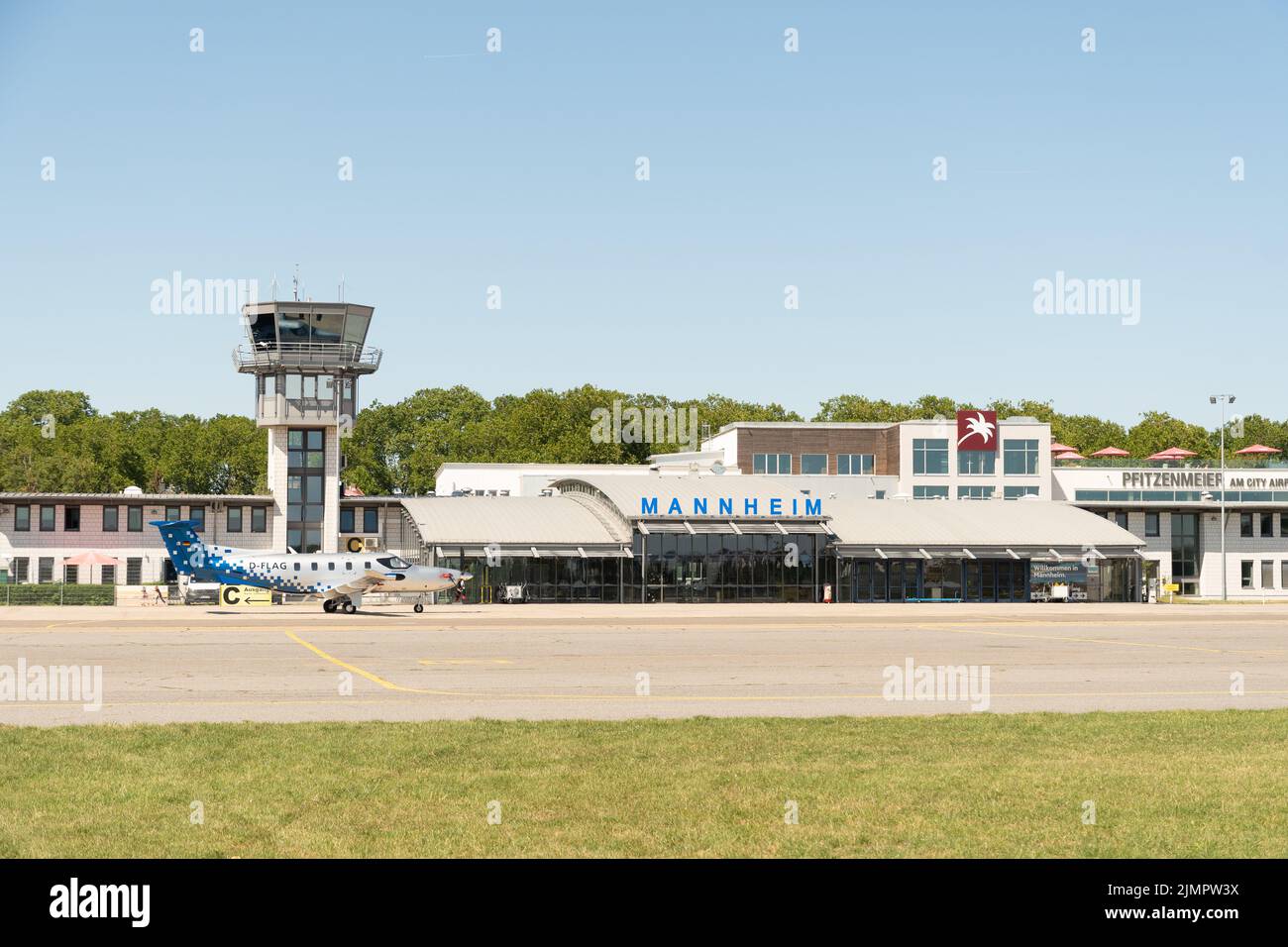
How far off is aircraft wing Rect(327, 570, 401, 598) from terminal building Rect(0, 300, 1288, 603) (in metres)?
14.9

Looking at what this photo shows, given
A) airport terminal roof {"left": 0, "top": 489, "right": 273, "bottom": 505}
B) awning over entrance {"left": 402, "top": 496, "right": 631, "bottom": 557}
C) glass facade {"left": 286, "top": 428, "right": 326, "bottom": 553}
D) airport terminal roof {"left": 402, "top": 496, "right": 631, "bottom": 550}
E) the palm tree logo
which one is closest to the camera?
awning over entrance {"left": 402, "top": 496, "right": 631, "bottom": 557}

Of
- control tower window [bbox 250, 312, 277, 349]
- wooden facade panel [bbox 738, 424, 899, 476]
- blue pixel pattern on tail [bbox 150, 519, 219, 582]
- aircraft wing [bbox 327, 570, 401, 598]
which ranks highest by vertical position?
control tower window [bbox 250, 312, 277, 349]

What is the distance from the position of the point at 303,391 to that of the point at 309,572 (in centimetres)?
2963

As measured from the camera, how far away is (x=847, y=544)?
78.2m

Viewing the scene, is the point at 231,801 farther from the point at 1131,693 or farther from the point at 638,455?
the point at 638,455

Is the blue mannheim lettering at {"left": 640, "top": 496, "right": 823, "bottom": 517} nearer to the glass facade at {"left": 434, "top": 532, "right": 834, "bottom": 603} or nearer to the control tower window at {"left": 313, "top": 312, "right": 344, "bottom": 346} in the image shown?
the glass facade at {"left": 434, "top": 532, "right": 834, "bottom": 603}

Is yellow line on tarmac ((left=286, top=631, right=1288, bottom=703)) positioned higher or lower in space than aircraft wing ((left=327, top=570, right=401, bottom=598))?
lower

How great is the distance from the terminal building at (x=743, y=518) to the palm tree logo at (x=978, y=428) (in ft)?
0.45

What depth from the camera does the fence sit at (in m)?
63.1

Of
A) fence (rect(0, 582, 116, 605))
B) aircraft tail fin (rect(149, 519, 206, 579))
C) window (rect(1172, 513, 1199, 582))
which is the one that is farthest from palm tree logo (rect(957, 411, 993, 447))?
fence (rect(0, 582, 116, 605))

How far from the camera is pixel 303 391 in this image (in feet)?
281
